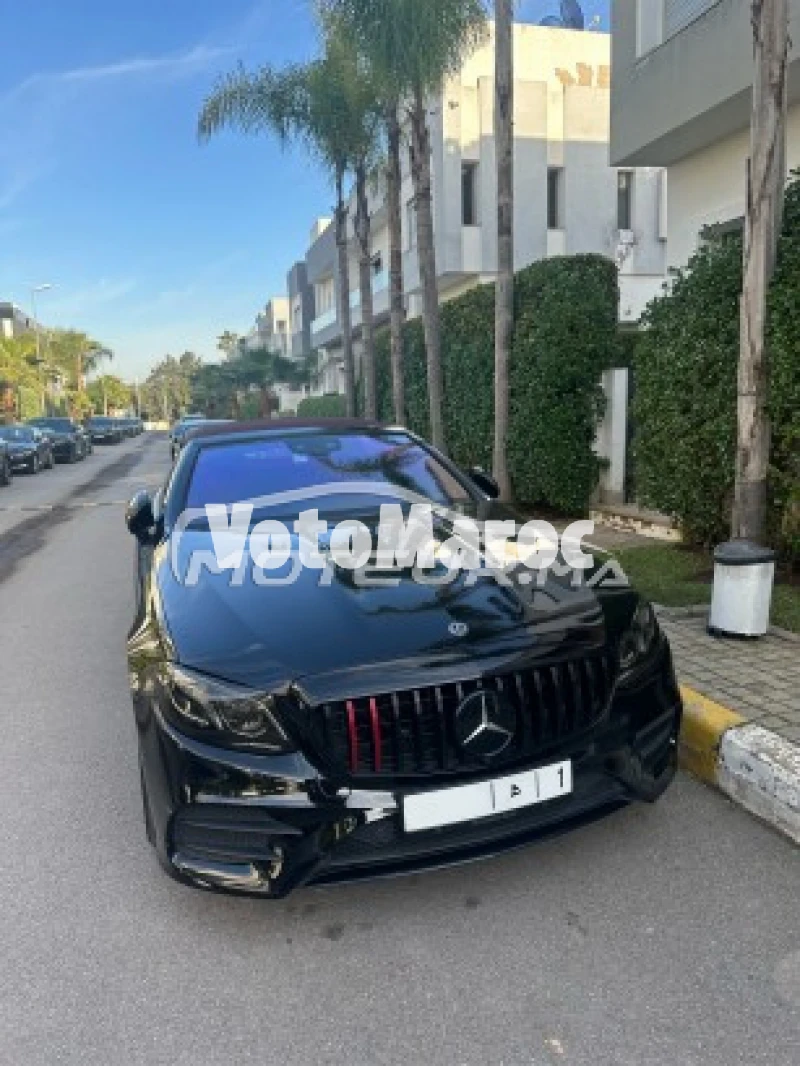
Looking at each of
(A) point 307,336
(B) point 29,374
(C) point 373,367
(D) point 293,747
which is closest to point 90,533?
(C) point 373,367

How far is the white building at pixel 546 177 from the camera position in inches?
772

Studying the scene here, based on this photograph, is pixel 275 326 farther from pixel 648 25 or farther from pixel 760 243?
pixel 760 243

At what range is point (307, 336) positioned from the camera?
148 feet

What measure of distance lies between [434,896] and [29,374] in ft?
162

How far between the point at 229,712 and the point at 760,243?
405cm

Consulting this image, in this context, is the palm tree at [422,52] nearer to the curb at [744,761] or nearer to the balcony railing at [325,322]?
the curb at [744,761]

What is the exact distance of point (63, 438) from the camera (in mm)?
27062

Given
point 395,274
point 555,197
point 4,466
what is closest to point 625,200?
point 555,197

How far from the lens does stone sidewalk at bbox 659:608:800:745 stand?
11.6 ft

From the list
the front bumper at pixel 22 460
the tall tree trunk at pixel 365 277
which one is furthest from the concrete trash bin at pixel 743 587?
the front bumper at pixel 22 460

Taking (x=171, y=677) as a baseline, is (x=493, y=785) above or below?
below

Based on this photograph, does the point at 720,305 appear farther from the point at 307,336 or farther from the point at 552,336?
the point at 307,336

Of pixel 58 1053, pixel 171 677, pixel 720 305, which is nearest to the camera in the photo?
pixel 58 1053

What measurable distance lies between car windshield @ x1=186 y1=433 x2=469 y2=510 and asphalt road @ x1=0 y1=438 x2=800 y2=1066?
1.48m
